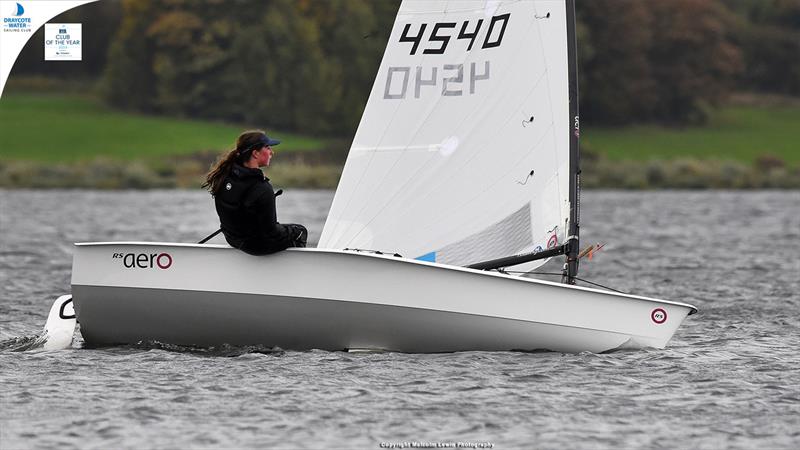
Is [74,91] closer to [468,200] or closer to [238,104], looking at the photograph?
[238,104]

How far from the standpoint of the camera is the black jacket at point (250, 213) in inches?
442

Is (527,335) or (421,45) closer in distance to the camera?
(527,335)

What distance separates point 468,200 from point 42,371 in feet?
13.6

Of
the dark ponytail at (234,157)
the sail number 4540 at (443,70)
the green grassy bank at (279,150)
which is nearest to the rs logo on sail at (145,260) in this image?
the dark ponytail at (234,157)

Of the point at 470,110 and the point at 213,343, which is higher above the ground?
the point at 470,110

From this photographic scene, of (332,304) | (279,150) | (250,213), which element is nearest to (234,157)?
(250,213)

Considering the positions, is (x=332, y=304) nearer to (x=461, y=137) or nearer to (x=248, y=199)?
(x=248, y=199)

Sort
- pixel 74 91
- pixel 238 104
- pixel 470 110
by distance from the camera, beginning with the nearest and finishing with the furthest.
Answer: pixel 470 110, pixel 238 104, pixel 74 91

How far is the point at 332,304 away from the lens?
1148 centimetres

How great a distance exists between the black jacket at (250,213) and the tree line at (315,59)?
52.9 metres

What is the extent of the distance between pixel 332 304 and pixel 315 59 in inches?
2337

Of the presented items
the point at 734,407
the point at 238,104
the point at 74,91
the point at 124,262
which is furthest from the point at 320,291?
the point at 74,91

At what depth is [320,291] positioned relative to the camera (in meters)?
11.4

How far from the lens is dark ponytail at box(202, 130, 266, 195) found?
1131 cm
